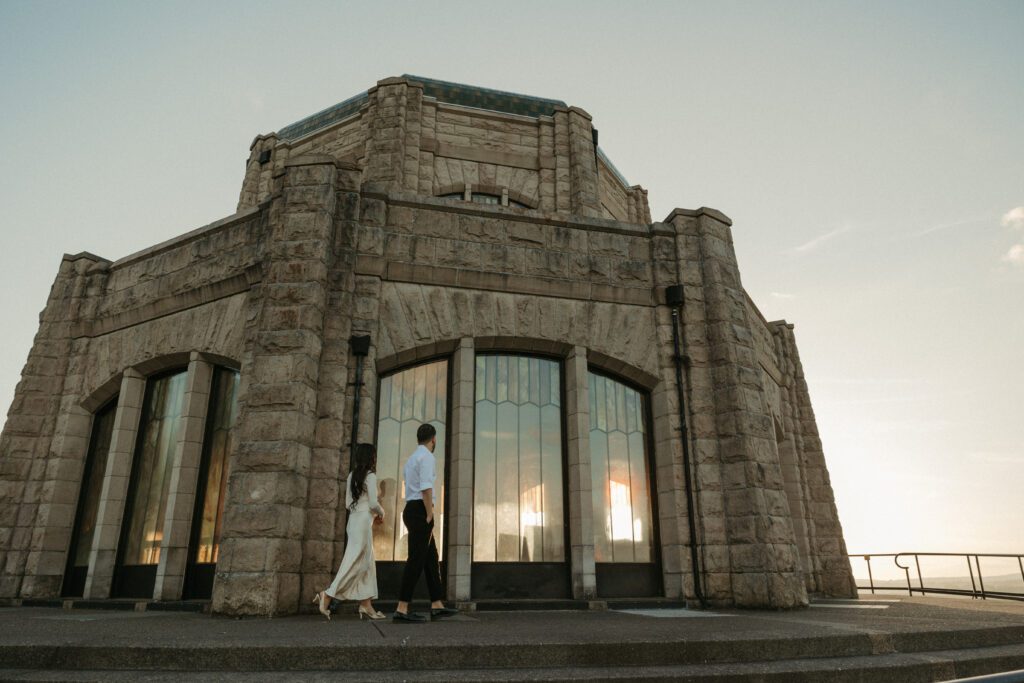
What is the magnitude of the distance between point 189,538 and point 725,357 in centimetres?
801

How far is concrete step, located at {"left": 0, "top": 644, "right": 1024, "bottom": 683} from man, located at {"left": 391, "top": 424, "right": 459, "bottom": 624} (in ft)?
6.78

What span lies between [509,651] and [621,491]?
17.0 feet

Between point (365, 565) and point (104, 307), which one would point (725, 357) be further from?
point (104, 307)

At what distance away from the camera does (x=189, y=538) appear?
28.2 feet

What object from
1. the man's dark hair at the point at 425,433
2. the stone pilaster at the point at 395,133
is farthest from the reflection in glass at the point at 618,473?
the stone pilaster at the point at 395,133

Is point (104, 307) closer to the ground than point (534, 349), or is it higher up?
higher up

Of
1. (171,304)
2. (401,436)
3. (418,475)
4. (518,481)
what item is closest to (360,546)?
(418,475)

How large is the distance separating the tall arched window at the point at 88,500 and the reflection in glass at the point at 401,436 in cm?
486

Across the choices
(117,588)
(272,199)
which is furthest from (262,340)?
(117,588)

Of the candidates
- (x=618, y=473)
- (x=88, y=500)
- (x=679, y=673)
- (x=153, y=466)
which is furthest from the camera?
(x=88, y=500)

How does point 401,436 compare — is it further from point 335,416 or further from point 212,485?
point 212,485

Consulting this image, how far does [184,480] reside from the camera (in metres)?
8.75

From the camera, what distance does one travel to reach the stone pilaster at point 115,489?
8.95 metres

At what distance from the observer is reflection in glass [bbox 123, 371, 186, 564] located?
926cm
